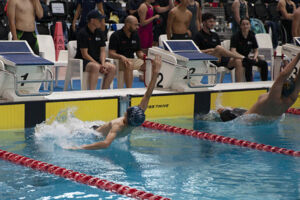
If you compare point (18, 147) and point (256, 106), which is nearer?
point (18, 147)

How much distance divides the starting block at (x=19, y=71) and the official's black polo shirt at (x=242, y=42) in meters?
3.50

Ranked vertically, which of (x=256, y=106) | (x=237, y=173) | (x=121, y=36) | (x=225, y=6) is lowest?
(x=237, y=173)

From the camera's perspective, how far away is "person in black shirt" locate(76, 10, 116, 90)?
7379 millimetres

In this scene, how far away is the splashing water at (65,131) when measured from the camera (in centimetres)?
561

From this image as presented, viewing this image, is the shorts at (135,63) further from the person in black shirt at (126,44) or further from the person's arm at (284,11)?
the person's arm at (284,11)

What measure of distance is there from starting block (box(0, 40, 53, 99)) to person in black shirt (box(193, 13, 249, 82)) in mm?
2940

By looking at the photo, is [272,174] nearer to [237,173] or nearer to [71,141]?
[237,173]

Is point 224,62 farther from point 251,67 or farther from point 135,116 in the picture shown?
point 135,116

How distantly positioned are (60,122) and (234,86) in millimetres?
2687

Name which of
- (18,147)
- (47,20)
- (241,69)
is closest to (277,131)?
(241,69)

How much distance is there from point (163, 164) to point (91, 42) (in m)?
3.18

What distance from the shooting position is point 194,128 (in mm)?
6559

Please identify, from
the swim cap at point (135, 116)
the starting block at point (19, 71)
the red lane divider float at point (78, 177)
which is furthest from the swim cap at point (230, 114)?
the red lane divider float at point (78, 177)

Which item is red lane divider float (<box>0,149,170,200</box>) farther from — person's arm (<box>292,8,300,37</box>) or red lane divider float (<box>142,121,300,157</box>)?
person's arm (<box>292,8,300,37</box>)
